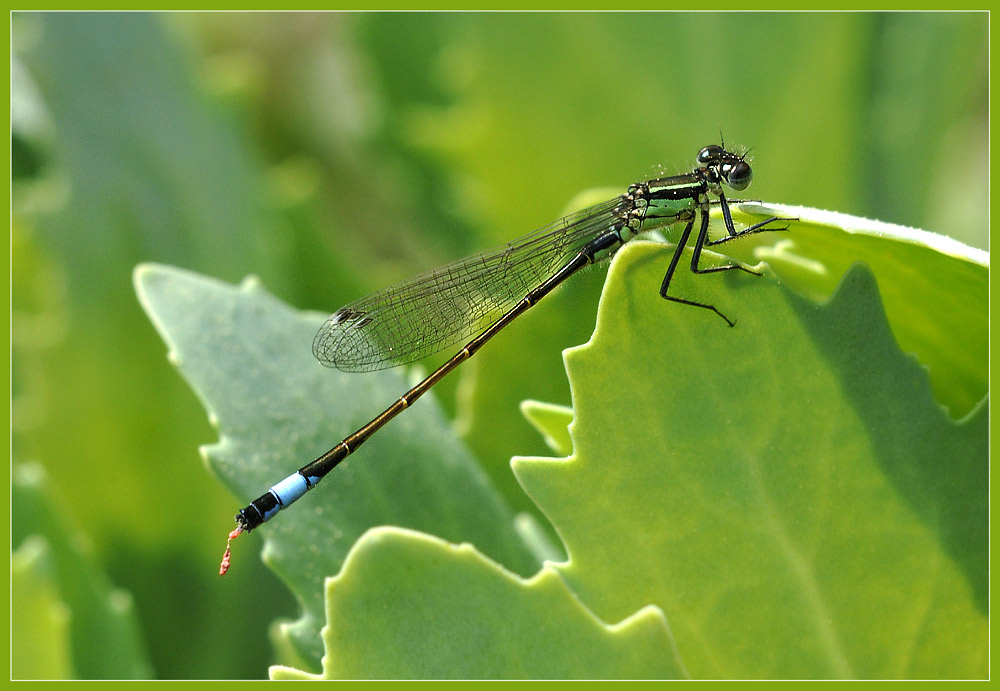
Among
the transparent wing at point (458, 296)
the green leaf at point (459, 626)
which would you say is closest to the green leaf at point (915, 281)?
the green leaf at point (459, 626)

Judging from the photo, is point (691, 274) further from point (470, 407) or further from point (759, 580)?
point (470, 407)

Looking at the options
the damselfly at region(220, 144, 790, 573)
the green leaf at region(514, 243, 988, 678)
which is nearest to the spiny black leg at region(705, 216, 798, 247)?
the damselfly at region(220, 144, 790, 573)

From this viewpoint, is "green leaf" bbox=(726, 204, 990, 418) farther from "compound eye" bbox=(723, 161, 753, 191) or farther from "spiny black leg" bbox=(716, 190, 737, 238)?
"compound eye" bbox=(723, 161, 753, 191)

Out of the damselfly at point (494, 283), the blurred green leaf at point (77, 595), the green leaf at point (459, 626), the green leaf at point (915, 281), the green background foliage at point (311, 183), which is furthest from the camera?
the green background foliage at point (311, 183)

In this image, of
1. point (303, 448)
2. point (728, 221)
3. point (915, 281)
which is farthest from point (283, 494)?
point (915, 281)

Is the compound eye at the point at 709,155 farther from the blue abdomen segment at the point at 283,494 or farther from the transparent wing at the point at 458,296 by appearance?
the blue abdomen segment at the point at 283,494

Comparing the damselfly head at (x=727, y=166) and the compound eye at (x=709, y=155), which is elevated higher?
the compound eye at (x=709, y=155)

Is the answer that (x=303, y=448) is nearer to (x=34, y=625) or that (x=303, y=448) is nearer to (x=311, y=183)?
(x=34, y=625)
